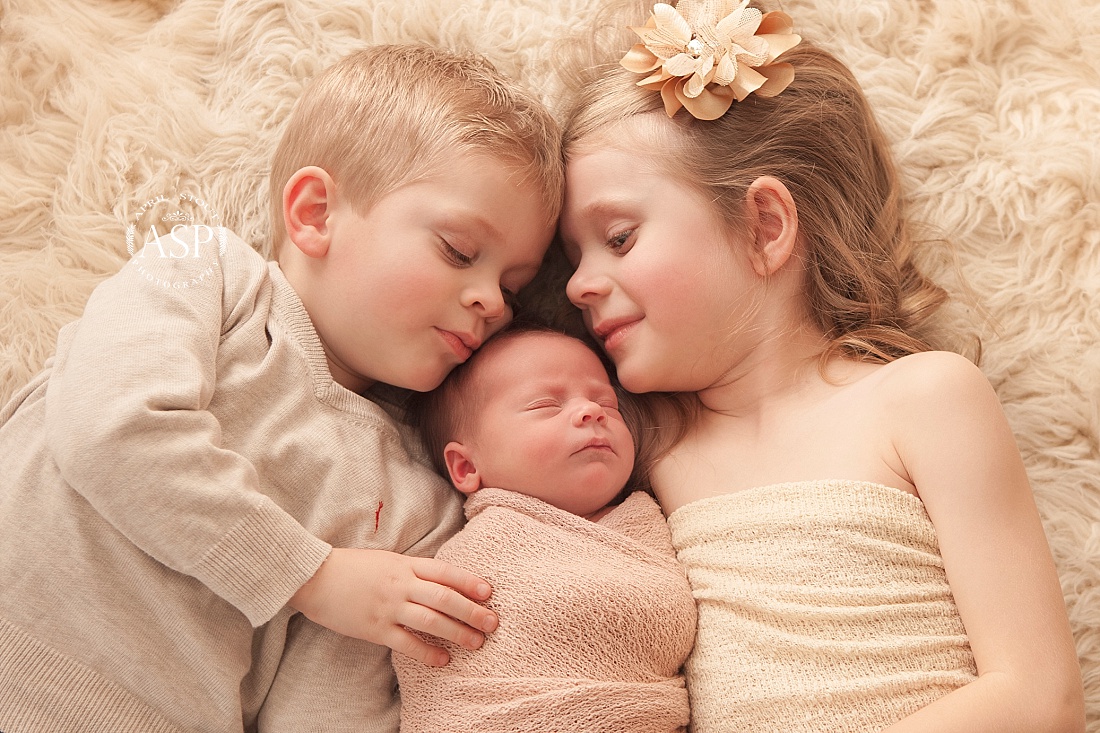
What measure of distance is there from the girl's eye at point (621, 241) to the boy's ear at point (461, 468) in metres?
0.43

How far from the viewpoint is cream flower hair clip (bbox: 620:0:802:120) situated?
1565mm

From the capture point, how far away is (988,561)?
54.2 inches

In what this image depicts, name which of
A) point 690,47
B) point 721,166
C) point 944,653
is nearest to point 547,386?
point 721,166

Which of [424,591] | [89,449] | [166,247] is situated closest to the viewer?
[89,449]

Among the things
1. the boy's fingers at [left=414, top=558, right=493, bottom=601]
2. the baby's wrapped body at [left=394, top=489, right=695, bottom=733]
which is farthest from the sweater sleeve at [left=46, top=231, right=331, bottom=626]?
the baby's wrapped body at [left=394, top=489, right=695, bottom=733]

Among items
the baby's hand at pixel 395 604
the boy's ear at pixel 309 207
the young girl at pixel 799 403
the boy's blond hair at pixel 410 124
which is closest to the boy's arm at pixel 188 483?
the baby's hand at pixel 395 604

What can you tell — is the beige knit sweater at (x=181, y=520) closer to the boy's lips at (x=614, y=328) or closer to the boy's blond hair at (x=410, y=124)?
the boy's blond hair at (x=410, y=124)

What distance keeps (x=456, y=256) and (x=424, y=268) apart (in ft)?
0.21

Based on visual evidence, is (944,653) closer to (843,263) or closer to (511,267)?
(843,263)

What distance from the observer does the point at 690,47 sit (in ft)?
5.21

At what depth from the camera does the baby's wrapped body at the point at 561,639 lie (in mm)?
1367

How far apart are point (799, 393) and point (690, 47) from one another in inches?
23.9

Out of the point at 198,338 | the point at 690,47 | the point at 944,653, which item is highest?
the point at 690,47

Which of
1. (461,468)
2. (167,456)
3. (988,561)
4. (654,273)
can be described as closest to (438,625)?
(461,468)
